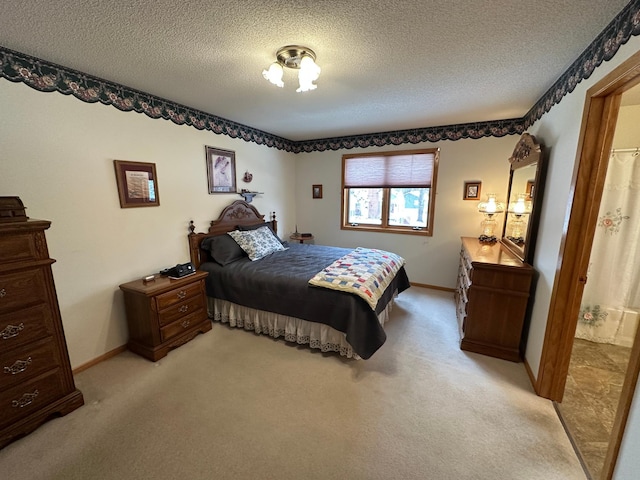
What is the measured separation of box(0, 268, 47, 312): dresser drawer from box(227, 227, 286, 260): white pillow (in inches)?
72.3

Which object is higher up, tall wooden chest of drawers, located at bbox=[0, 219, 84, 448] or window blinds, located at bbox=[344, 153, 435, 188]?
window blinds, located at bbox=[344, 153, 435, 188]

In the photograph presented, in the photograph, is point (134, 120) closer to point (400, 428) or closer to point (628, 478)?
point (400, 428)

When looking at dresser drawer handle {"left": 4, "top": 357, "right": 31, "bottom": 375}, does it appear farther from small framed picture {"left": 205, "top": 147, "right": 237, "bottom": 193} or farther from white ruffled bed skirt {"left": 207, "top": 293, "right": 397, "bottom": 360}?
small framed picture {"left": 205, "top": 147, "right": 237, "bottom": 193}

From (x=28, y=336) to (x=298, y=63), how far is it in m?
2.49

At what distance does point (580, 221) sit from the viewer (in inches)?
66.4

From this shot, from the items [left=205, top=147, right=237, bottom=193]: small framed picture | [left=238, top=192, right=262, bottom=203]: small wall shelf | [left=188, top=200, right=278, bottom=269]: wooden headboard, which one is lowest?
[left=188, top=200, right=278, bottom=269]: wooden headboard

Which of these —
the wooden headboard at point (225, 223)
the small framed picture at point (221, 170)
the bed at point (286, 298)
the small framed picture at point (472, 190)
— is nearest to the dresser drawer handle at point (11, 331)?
the bed at point (286, 298)

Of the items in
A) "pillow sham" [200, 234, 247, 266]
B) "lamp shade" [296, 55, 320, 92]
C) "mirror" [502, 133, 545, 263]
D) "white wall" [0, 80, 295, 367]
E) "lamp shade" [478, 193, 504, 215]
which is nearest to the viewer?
"lamp shade" [296, 55, 320, 92]

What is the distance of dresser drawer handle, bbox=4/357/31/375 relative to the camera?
5.10 ft

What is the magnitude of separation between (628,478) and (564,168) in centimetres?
180

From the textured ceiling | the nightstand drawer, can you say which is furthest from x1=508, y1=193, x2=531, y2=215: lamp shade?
the nightstand drawer

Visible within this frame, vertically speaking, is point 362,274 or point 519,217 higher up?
point 519,217

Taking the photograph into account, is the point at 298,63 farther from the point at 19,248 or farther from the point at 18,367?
the point at 18,367

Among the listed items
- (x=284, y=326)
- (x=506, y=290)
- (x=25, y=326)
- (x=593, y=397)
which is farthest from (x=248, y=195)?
(x=593, y=397)
